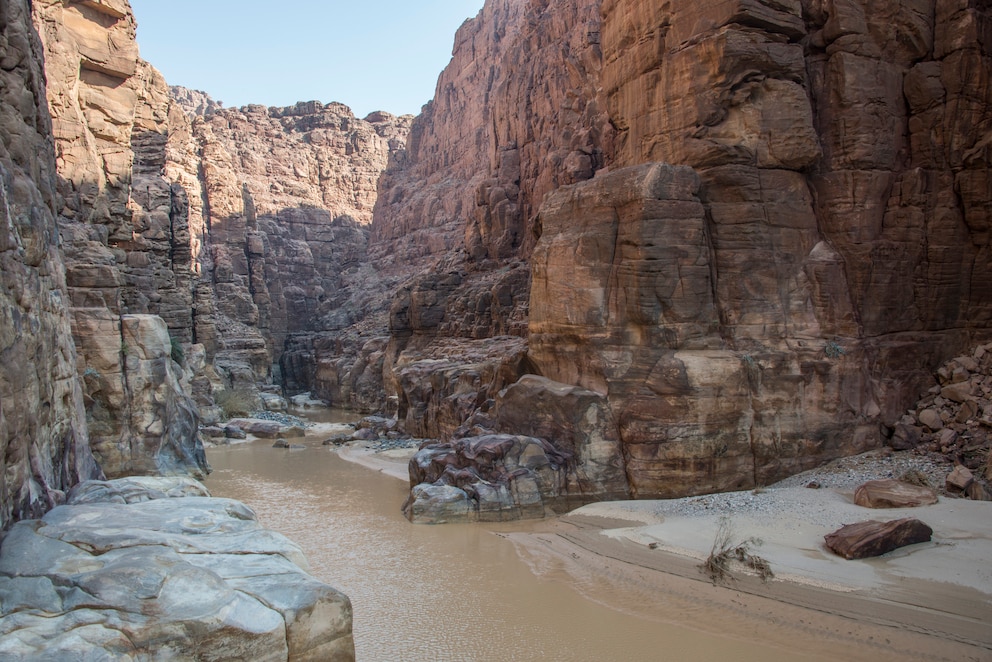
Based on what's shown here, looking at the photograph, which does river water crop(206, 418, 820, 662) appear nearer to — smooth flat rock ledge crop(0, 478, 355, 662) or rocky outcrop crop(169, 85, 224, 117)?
smooth flat rock ledge crop(0, 478, 355, 662)

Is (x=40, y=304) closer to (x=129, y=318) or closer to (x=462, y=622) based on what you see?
(x=462, y=622)

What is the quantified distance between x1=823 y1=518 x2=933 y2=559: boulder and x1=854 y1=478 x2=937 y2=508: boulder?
1.33m

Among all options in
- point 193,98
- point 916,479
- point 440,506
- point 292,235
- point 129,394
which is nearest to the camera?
point 916,479

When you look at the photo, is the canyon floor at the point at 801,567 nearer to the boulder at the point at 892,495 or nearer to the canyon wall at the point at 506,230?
the boulder at the point at 892,495

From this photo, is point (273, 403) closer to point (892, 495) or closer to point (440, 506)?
point (440, 506)

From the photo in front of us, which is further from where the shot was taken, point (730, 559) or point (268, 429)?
point (268, 429)

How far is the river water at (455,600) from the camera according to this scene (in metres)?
7.55

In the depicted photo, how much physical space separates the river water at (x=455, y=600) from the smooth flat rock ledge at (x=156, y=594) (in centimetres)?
226

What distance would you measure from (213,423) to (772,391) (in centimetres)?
2039

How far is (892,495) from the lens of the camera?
10.7m

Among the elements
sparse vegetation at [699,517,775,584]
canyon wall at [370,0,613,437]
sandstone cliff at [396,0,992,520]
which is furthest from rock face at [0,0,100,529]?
canyon wall at [370,0,613,437]

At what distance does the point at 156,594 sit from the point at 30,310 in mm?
3070

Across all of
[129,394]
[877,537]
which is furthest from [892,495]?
[129,394]

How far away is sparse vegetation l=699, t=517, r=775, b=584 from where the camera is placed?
8984mm
